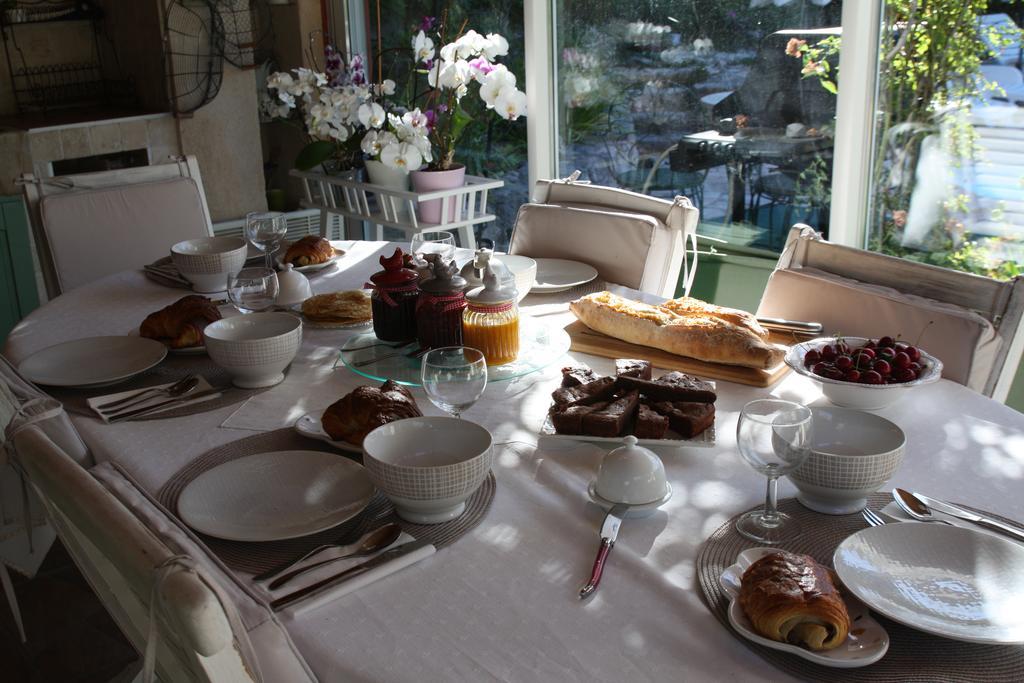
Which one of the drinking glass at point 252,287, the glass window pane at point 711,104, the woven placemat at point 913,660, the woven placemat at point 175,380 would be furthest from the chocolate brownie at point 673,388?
the glass window pane at point 711,104

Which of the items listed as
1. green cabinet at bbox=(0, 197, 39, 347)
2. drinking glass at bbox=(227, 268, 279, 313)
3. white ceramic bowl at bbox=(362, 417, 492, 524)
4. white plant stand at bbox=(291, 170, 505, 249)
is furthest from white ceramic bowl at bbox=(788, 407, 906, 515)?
green cabinet at bbox=(0, 197, 39, 347)

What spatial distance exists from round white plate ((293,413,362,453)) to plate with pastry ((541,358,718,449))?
29 centimetres

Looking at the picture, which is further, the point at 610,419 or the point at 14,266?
the point at 14,266

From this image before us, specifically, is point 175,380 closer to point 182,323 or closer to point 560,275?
point 182,323

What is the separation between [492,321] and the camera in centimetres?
164

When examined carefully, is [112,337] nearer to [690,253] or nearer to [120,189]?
[120,189]

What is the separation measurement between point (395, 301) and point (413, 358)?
0.12 meters

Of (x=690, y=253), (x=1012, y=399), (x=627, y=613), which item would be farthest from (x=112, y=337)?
(x=1012, y=399)

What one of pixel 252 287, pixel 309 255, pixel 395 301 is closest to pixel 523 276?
pixel 395 301

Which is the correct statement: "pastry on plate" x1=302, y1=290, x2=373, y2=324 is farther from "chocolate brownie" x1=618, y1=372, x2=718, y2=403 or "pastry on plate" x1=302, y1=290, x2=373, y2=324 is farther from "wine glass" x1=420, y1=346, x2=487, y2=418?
"chocolate brownie" x1=618, y1=372, x2=718, y2=403

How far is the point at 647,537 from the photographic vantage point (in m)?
1.15

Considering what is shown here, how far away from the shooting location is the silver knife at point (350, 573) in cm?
102

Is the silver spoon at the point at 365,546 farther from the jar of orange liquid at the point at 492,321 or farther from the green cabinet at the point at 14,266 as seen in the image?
the green cabinet at the point at 14,266

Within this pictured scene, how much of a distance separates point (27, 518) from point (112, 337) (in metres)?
0.54
